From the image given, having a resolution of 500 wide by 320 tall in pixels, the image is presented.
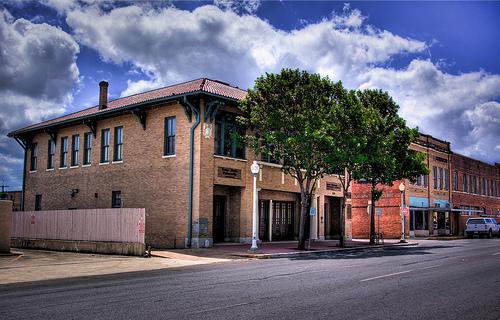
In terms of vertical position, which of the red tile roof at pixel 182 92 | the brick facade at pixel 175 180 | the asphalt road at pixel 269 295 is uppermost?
the red tile roof at pixel 182 92

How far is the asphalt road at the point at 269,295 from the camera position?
8.47 m

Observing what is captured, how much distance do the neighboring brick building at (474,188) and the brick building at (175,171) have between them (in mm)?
26196

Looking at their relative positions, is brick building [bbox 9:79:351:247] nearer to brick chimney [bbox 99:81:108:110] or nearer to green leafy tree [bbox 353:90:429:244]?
brick chimney [bbox 99:81:108:110]

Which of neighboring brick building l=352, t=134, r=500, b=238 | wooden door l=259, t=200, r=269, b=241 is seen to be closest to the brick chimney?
wooden door l=259, t=200, r=269, b=241

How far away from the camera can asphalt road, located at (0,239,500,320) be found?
27.8 feet

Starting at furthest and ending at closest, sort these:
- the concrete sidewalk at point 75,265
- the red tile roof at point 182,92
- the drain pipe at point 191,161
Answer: the red tile roof at point 182,92 < the drain pipe at point 191,161 < the concrete sidewalk at point 75,265

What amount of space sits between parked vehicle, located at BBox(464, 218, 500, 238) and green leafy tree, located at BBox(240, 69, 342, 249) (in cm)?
2854

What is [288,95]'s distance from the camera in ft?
82.4

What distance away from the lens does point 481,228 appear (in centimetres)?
4781

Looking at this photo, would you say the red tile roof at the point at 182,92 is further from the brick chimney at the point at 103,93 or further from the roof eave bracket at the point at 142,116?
the roof eave bracket at the point at 142,116

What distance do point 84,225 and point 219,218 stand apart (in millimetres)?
7518

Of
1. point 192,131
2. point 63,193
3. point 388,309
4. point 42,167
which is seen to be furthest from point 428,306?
point 42,167

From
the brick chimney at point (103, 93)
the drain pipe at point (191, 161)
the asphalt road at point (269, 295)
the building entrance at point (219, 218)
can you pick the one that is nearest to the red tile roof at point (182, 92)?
the brick chimney at point (103, 93)

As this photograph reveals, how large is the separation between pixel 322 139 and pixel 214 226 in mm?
8890
